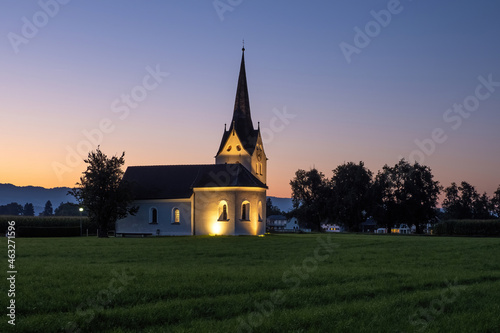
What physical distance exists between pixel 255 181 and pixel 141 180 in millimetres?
15573

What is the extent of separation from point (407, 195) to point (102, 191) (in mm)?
58323

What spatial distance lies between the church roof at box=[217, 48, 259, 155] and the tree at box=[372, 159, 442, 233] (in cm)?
3259

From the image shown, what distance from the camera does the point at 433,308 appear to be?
11445 mm

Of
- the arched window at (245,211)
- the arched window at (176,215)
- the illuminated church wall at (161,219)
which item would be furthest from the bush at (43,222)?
the arched window at (245,211)

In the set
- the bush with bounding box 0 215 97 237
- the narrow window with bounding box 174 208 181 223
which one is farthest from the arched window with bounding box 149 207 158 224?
the bush with bounding box 0 215 97 237

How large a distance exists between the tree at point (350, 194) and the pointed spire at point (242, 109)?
101 feet

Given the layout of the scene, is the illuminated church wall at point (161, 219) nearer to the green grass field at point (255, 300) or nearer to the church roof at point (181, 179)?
the church roof at point (181, 179)

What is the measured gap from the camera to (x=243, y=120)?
66062 millimetres

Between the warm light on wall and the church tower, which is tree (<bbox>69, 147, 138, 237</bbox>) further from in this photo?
the church tower

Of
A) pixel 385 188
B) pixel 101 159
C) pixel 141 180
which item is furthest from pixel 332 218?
pixel 101 159

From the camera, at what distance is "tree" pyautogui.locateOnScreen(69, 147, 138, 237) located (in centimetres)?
5438

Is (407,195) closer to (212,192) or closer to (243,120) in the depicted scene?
(243,120)

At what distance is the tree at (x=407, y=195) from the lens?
294 feet

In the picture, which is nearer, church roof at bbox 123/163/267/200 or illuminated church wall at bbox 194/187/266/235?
illuminated church wall at bbox 194/187/266/235
